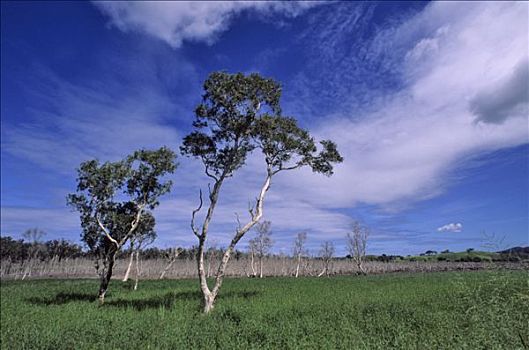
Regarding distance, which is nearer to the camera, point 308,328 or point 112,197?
point 308,328

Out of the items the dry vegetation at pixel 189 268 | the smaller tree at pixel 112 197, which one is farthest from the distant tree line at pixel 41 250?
the smaller tree at pixel 112 197

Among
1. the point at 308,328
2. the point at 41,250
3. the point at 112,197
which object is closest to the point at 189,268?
the point at 41,250

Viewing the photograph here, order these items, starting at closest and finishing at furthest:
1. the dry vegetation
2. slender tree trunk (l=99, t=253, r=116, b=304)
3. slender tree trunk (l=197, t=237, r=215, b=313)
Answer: slender tree trunk (l=197, t=237, r=215, b=313), slender tree trunk (l=99, t=253, r=116, b=304), the dry vegetation

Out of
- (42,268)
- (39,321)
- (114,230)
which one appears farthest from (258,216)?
(42,268)

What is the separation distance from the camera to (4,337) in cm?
1263

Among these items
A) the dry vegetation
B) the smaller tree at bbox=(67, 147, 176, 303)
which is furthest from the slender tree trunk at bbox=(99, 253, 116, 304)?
the dry vegetation

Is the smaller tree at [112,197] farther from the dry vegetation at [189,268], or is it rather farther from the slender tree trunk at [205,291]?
the dry vegetation at [189,268]

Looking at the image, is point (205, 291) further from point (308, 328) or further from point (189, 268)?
point (189, 268)

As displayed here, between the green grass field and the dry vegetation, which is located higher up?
the dry vegetation

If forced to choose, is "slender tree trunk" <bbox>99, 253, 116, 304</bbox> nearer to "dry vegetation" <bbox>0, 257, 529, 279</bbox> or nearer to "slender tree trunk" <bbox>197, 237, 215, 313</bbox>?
"slender tree trunk" <bbox>197, 237, 215, 313</bbox>

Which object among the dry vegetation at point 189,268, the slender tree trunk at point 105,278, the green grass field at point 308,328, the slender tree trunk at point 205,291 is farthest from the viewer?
the dry vegetation at point 189,268

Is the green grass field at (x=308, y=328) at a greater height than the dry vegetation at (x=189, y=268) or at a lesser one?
lesser

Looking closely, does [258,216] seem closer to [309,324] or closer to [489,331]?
[309,324]

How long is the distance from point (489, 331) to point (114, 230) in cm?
2559
